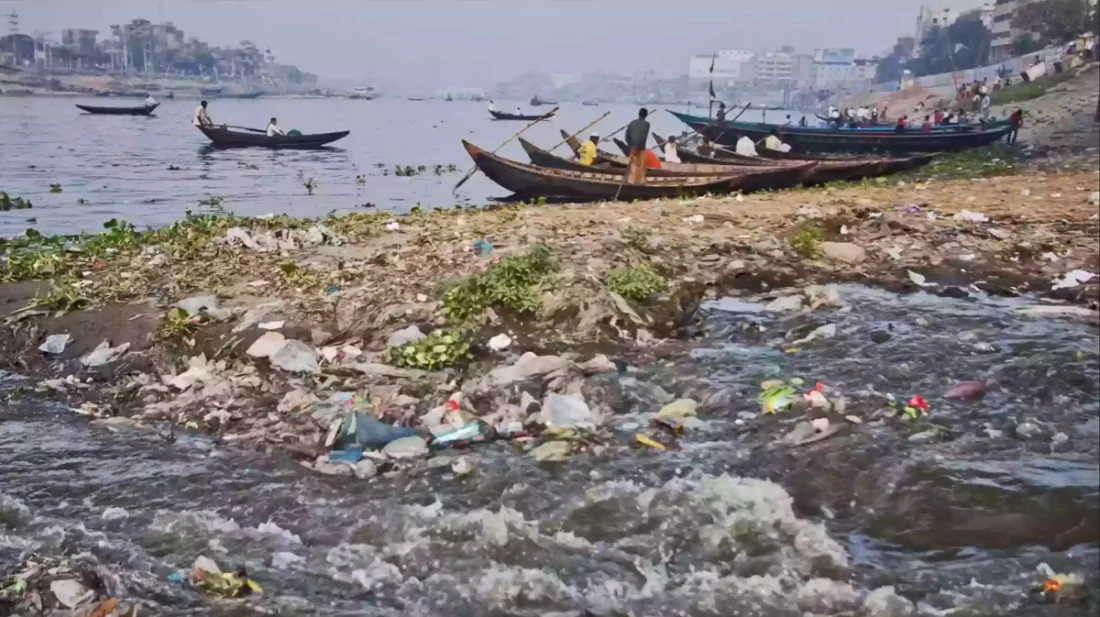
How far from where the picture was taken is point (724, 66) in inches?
108

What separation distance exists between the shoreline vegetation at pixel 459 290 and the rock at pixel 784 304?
0.02 meters

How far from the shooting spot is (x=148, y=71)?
4.73 metres

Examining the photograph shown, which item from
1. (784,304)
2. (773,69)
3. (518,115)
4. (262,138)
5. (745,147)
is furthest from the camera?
(745,147)

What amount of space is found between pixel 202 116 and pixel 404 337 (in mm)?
3024

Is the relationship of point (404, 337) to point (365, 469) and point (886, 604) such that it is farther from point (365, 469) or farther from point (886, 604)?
point (886, 604)

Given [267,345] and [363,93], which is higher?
[363,93]

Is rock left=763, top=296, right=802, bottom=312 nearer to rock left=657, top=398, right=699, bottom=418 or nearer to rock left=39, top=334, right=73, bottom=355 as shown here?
rock left=657, top=398, right=699, bottom=418

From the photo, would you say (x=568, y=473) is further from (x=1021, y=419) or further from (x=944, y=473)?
(x=1021, y=419)

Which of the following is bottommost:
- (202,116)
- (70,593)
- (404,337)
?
(70,593)

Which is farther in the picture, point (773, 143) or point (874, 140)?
point (773, 143)

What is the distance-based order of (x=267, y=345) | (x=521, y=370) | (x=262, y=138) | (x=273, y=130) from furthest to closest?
(x=262, y=138) → (x=273, y=130) → (x=267, y=345) → (x=521, y=370)

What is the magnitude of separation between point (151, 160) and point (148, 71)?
199cm

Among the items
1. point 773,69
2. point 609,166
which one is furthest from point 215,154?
point 773,69

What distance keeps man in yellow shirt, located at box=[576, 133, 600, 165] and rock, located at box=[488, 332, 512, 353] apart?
3.66m
